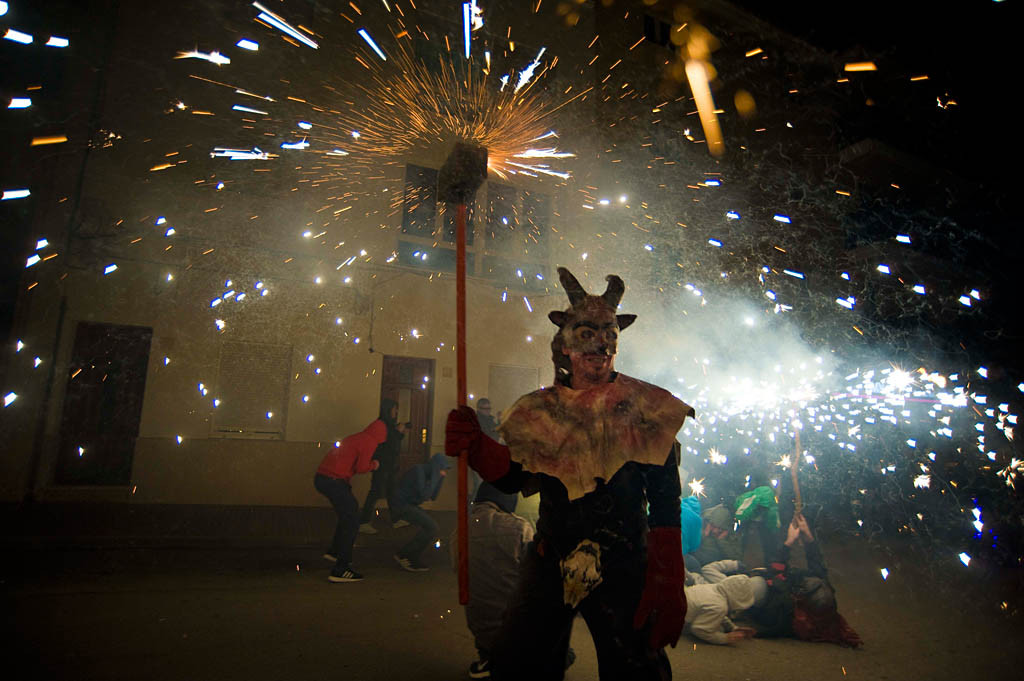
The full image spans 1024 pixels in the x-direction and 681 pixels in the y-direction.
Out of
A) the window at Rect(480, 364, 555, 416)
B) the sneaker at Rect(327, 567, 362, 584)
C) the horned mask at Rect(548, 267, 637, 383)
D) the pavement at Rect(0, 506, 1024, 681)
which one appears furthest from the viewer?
the window at Rect(480, 364, 555, 416)

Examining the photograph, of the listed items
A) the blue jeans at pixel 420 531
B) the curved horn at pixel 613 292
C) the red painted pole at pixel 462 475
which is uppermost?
the curved horn at pixel 613 292

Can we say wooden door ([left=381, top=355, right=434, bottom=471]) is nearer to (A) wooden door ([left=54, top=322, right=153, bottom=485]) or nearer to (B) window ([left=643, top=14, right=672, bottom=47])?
(A) wooden door ([left=54, top=322, right=153, bottom=485])

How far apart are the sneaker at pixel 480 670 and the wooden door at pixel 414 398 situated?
7.58 metres

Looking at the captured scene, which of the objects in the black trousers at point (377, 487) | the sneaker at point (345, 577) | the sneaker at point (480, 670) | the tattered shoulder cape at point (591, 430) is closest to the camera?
the tattered shoulder cape at point (591, 430)

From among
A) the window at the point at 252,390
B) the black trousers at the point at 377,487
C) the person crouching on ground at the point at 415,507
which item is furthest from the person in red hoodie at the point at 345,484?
the window at the point at 252,390

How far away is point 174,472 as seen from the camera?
8.97 m

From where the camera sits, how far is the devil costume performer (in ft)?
6.85

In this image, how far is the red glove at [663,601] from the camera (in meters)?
2.05

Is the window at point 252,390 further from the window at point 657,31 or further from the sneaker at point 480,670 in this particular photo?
the window at point 657,31

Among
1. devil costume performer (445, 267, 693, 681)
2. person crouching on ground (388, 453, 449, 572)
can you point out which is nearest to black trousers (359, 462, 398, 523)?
person crouching on ground (388, 453, 449, 572)

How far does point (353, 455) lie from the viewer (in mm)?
5750

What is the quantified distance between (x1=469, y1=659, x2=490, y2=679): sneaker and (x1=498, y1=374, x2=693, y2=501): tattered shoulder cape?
1883 mm

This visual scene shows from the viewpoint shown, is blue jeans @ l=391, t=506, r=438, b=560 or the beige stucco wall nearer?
blue jeans @ l=391, t=506, r=438, b=560

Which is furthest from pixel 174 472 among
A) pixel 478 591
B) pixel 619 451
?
pixel 619 451
